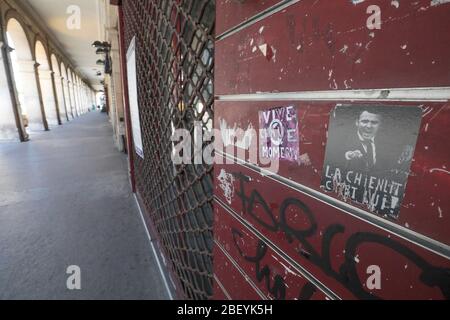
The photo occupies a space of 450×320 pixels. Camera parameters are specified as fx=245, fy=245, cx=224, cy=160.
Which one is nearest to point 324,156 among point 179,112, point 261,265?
point 261,265

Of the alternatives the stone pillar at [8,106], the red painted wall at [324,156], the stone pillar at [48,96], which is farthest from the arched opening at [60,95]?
the red painted wall at [324,156]

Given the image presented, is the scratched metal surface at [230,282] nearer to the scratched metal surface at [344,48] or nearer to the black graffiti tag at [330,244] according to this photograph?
the black graffiti tag at [330,244]

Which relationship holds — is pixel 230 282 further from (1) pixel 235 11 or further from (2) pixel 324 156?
(1) pixel 235 11

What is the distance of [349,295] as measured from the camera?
0.58m

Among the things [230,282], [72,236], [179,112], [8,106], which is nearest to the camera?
[230,282]

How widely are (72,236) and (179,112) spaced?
81.3 inches

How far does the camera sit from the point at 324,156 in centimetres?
59

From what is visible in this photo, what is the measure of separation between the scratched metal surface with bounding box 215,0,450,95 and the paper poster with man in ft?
0.19

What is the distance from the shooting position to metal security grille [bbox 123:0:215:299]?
1220mm

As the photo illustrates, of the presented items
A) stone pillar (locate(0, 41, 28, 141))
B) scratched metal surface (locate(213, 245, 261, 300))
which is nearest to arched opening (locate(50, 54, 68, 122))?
stone pillar (locate(0, 41, 28, 141))

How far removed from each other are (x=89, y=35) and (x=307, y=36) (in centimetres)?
1424
